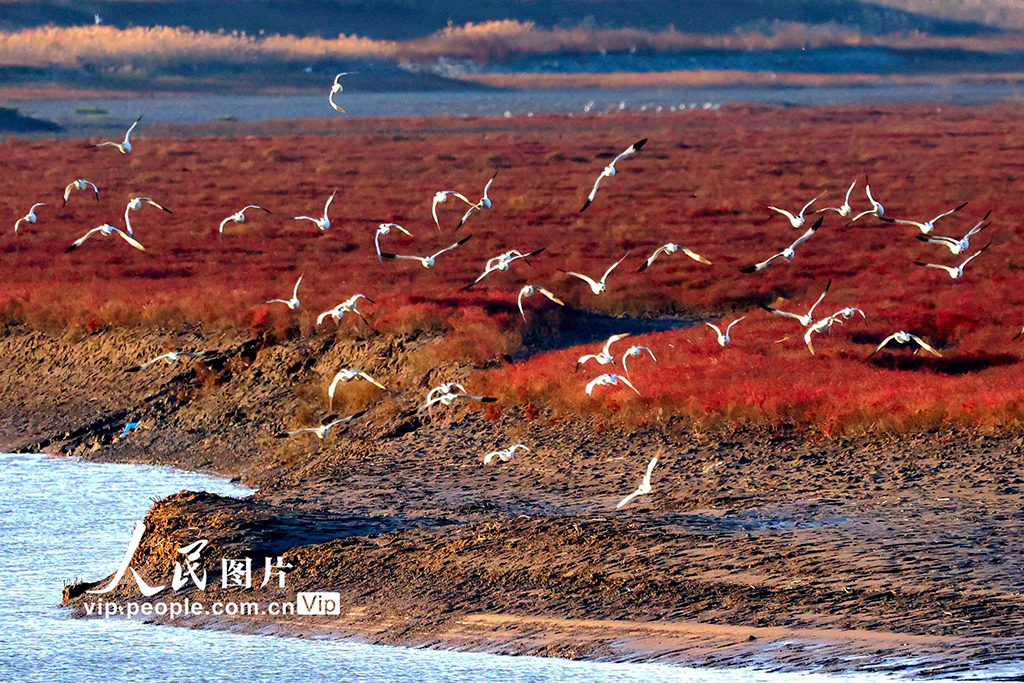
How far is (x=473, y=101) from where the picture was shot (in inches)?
5935

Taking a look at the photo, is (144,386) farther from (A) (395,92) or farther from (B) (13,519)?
(A) (395,92)

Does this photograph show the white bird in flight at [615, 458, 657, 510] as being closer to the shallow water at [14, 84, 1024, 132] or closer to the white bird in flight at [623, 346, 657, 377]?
the white bird in flight at [623, 346, 657, 377]

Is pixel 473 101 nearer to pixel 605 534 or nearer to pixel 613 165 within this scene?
pixel 613 165

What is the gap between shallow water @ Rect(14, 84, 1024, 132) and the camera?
121500 mm

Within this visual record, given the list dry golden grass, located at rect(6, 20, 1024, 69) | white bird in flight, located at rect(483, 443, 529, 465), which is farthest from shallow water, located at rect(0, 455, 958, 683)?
dry golden grass, located at rect(6, 20, 1024, 69)

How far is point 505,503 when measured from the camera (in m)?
16.3

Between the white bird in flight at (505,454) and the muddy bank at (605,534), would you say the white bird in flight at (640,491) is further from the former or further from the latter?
the white bird in flight at (505,454)

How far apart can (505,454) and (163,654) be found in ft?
18.7

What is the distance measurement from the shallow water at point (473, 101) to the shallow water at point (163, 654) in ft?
295

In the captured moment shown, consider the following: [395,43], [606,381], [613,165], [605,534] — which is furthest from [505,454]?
[395,43]

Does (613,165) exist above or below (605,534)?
above

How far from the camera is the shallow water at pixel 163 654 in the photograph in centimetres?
1166

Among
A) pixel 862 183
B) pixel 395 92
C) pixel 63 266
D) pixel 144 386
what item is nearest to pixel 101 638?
pixel 144 386

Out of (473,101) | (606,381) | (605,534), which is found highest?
→ (606,381)
